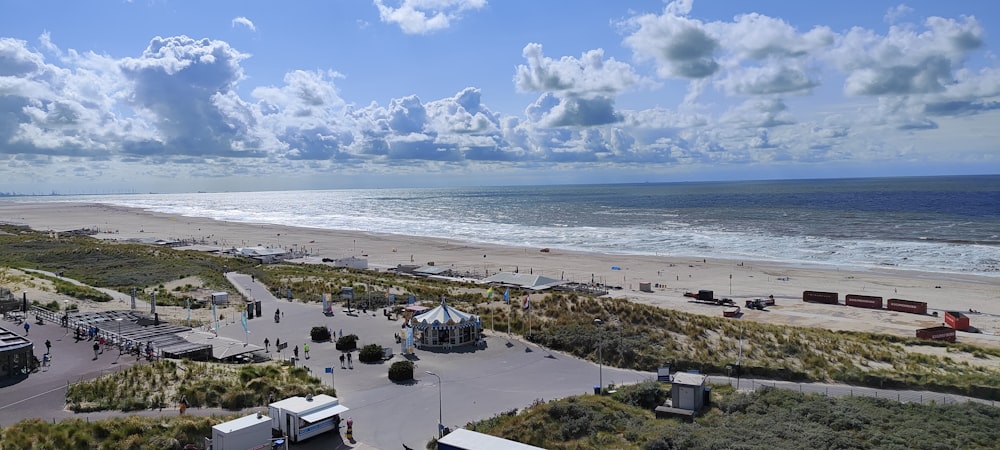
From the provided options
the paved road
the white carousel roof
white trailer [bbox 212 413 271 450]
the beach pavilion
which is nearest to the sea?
the beach pavilion

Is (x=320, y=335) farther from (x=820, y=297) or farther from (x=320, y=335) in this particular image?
(x=820, y=297)

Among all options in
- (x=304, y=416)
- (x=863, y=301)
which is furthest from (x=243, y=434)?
(x=863, y=301)

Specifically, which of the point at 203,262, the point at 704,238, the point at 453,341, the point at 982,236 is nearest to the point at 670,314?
the point at 453,341

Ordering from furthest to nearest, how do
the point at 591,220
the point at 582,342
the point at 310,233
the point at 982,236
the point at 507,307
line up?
the point at 591,220, the point at 310,233, the point at 982,236, the point at 507,307, the point at 582,342

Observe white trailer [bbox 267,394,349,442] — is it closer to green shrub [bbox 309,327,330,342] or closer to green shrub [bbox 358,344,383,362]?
green shrub [bbox 358,344,383,362]

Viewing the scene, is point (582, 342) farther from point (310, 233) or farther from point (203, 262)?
point (310, 233)
